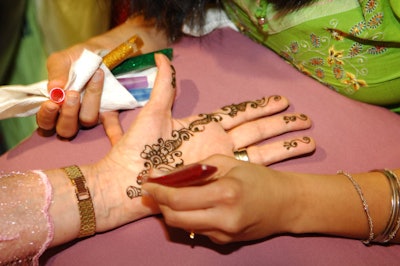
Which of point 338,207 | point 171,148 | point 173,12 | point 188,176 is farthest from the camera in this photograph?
point 173,12

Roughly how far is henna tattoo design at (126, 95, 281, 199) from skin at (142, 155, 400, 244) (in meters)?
0.13

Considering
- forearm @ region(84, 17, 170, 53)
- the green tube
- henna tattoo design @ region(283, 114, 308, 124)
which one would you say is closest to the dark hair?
forearm @ region(84, 17, 170, 53)

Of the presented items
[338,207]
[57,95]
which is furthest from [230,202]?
[57,95]

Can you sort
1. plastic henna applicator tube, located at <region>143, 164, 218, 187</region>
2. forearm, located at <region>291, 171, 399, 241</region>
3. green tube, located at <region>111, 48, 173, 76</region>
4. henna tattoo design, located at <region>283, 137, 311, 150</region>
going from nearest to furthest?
plastic henna applicator tube, located at <region>143, 164, 218, 187</region>
forearm, located at <region>291, 171, 399, 241</region>
henna tattoo design, located at <region>283, 137, 311, 150</region>
green tube, located at <region>111, 48, 173, 76</region>

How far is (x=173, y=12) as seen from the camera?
Result: 98 cm

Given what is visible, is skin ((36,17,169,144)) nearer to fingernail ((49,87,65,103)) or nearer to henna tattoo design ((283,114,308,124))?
fingernail ((49,87,65,103))

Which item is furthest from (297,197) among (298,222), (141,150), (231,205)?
(141,150)

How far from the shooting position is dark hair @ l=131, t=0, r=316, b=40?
0.94 m

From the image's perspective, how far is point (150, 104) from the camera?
2.61ft

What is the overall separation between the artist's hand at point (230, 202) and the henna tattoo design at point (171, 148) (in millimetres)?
141

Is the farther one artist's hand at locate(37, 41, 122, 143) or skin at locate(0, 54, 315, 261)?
artist's hand at locate(37, 41, 122, 143)

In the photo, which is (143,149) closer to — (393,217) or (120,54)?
(120,54)

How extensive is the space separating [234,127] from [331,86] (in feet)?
0.87

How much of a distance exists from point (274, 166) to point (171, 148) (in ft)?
0.68
